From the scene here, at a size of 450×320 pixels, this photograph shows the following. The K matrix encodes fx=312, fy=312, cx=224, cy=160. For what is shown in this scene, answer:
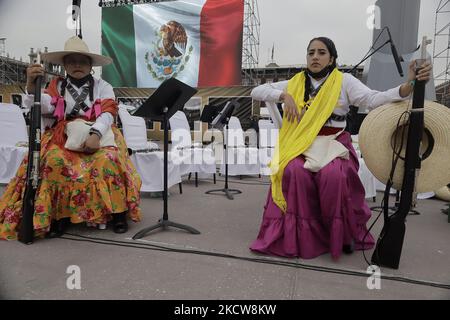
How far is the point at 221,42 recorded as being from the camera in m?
14.0

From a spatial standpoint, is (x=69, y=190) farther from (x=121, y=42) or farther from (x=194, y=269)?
(x=121, y=42)

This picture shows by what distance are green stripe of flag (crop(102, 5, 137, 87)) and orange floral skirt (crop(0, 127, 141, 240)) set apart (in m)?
13.6

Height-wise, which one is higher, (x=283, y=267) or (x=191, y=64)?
(x=191, y=64)

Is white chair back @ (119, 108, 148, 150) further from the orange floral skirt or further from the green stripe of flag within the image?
the green stripe of flag

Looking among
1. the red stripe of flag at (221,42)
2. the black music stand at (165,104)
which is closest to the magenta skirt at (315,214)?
the black music stand at (165,104)

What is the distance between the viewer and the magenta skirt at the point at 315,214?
233cm

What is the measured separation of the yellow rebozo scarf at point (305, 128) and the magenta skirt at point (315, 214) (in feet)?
0.23

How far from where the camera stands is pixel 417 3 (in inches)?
185

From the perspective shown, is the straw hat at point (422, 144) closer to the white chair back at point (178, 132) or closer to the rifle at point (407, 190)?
the rifle at point (407, 190)

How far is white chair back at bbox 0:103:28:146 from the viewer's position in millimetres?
4730

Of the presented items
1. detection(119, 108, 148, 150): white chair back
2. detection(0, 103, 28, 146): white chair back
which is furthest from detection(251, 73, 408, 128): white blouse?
detection(0, 103, 28, 146): white chair back
